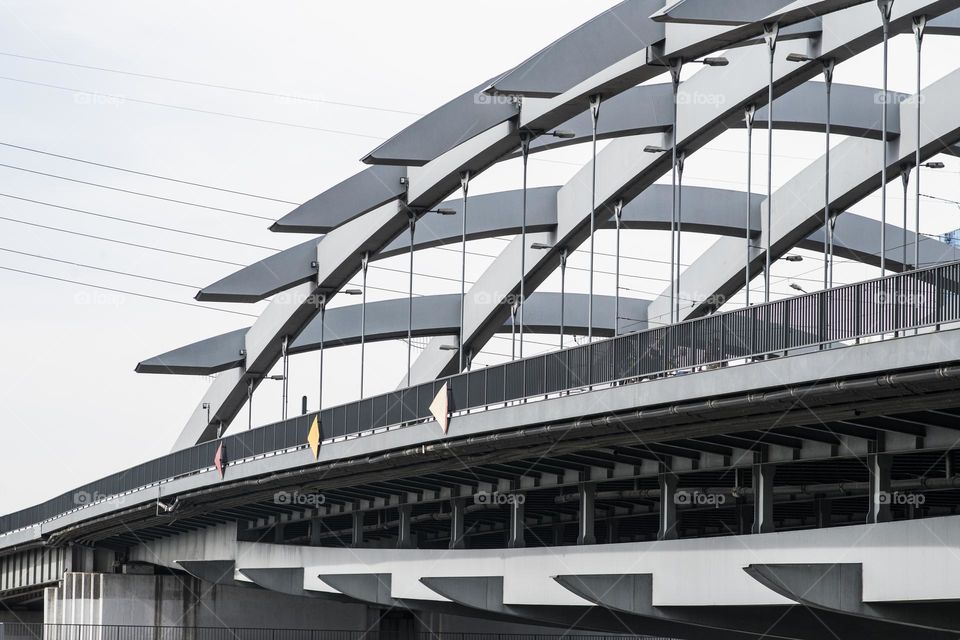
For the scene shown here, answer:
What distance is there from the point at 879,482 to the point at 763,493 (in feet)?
9.49

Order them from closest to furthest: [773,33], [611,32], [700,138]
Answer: [773,33] < [611,32] < [700,138]

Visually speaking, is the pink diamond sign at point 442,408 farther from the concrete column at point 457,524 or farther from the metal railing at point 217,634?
the metal railing at point 217,634

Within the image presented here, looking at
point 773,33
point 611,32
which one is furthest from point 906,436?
point 611,32

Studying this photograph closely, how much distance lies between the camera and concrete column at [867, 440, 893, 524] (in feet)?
72.2

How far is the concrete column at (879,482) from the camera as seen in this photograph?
A: 72.2 ft

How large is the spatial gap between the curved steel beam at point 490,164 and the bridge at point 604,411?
107 mm

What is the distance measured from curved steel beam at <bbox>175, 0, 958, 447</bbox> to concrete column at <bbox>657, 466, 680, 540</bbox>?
8.53 metres

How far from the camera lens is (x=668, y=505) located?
27875 millimetres

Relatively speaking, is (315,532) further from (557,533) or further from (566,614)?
(566,614)

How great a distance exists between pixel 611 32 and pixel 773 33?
462cm

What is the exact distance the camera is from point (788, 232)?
41281 mm

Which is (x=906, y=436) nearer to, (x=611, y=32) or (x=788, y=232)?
(x=611, y=32)

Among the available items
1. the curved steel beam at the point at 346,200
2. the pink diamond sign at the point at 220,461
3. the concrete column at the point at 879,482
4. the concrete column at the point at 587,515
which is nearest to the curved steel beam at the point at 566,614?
the concrete column at the point at 587,515

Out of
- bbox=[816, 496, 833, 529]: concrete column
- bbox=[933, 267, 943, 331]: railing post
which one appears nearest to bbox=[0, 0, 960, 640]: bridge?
bbox=[933, 267, 943, 331]: railing post
